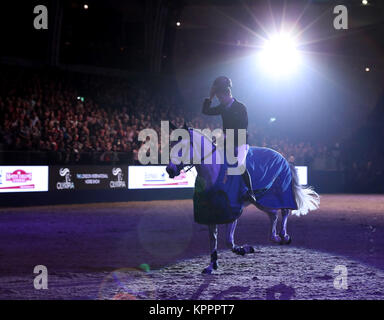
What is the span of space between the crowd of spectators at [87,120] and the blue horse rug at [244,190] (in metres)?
11.8

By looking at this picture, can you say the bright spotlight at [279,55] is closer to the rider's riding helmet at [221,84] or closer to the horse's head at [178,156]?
the rider's riding helmet at [221,84]

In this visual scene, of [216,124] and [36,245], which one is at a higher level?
[216,124]

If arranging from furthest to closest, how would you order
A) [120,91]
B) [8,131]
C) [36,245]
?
1. [120,91]
2. [8,131]
3. [36,245]

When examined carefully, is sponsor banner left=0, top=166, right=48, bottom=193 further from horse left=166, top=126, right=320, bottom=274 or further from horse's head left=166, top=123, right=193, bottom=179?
horse's head left=166, top=123, right=193, bottom=179

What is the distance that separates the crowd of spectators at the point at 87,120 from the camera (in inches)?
801

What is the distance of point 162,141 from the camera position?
2161cm

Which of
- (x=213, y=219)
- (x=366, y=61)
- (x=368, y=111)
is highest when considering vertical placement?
(x=366, y=61)

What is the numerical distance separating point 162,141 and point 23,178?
524 centimetres

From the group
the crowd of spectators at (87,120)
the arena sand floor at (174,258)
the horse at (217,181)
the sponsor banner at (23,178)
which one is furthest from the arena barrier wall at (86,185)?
the horse at (217,181)

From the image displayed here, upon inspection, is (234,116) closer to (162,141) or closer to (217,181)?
(217,181)

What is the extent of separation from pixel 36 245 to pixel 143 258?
265 centimetres

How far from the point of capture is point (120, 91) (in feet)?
95.2

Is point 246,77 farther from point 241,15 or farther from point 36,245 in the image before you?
point 36,245
